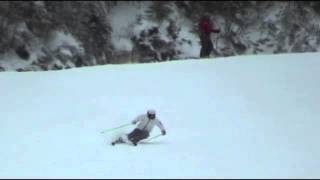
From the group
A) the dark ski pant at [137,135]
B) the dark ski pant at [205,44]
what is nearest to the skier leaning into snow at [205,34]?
the dark ski pant at [205,44]

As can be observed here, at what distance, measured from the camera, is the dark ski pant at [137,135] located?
14.0m

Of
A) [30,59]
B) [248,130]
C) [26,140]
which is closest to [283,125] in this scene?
[248,130]

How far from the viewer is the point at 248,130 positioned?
1537 centimetres

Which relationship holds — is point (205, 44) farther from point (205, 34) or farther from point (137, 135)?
point (137, 135)

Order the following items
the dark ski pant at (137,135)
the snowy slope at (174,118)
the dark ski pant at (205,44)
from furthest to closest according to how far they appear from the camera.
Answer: the dark ski pant at (205,44)
the dark ski pant at (137,135)
the snowy slope at (174,118)

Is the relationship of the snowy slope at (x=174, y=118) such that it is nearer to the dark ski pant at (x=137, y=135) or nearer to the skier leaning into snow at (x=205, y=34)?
the dark ski pant at (x=137, y=135)

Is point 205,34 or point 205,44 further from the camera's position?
point 205,44

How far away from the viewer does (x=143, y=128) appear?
14172 millimetres

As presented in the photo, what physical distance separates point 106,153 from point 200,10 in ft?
59.2

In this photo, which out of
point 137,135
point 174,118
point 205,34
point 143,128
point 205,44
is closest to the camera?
point 137,135

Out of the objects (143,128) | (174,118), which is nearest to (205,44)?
(174,118)

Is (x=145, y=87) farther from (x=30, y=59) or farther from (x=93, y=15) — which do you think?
(x=93, y=15)

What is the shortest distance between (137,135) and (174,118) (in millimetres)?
2375

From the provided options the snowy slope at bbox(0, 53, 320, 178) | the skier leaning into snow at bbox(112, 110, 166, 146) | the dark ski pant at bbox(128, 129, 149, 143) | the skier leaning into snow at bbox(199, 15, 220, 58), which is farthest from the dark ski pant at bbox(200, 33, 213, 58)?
the dark ski pant at bbox(128, 129, 149, 143)
